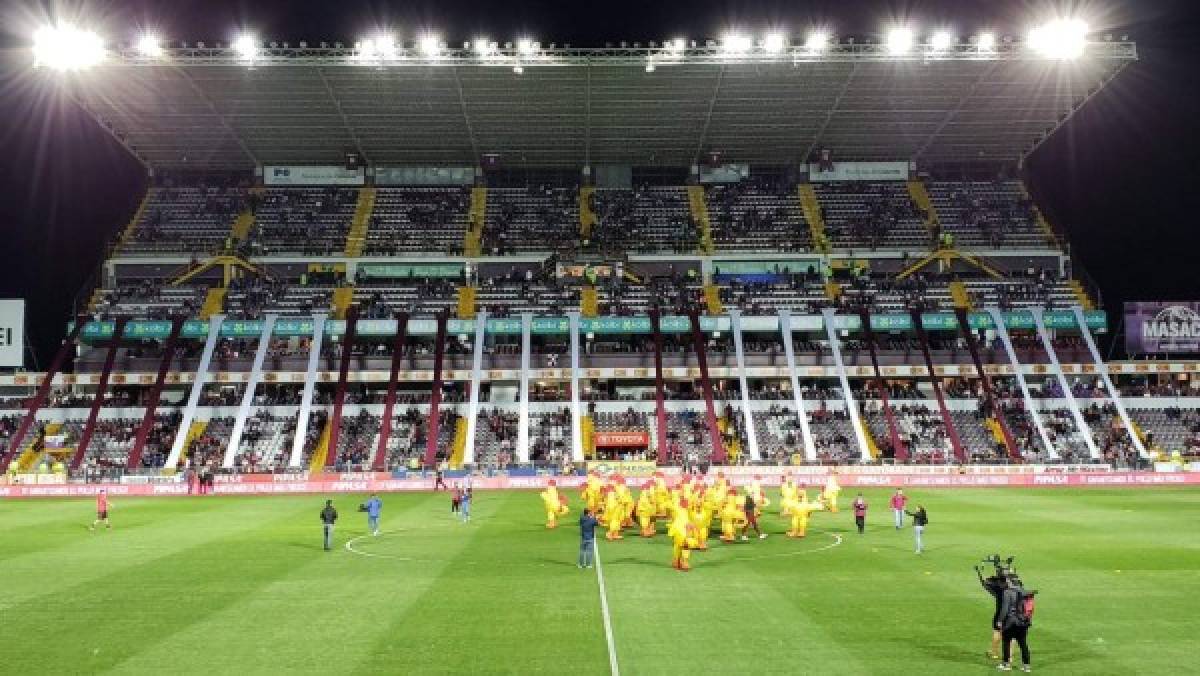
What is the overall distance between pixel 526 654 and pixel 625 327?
50.7 metres

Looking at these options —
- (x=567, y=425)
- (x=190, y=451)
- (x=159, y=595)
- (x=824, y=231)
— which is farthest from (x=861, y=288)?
(x=159, y=595)

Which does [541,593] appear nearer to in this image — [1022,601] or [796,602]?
[796,602]

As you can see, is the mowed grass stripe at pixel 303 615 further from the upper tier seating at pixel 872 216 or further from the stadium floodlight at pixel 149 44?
the upper tier seating at pixel 872 216

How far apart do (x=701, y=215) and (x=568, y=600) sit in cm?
6005

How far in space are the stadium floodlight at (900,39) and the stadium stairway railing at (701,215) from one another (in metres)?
21.1

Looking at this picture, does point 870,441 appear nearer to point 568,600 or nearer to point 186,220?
point 568,600

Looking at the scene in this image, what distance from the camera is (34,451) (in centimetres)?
5634

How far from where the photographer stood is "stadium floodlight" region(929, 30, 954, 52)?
56.8 metres

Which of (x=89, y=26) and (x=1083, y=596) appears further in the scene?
(x=89, y=26)

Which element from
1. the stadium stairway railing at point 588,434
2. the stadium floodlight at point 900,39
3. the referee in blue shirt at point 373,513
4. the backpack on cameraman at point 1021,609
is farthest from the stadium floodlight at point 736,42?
the backpack on cameraman at point 1021,609

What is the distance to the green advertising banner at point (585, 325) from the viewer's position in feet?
209

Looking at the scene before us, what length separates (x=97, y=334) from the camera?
63469 millimetres

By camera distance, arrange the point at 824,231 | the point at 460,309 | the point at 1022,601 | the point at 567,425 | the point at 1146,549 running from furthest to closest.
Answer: the point at 824,231, the point at 460,309, the point at 567,425, the point at 1146,549, the point at 1022,601

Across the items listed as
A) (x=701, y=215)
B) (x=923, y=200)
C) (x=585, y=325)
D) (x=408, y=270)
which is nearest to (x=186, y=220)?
(x=408, y=270)
